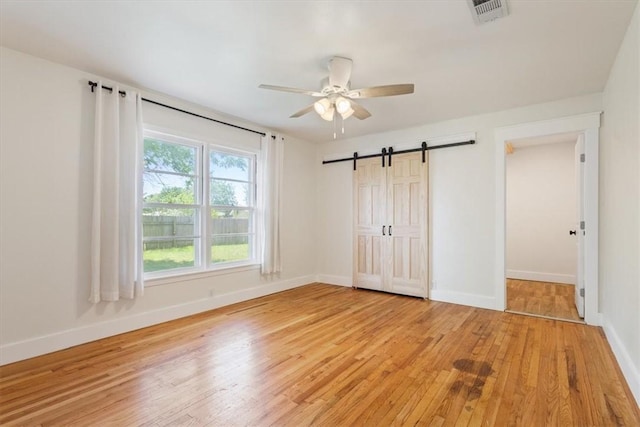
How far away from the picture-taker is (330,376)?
2.42 metres

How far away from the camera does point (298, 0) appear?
2107 millimetres

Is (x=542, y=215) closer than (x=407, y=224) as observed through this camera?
No

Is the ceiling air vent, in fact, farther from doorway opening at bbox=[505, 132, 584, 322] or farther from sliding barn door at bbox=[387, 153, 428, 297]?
doorway opening at bbox=[505, 132, 584, 322]

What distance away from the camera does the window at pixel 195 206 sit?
12.3ft

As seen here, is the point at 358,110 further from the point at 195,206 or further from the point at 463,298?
the point at 463,298

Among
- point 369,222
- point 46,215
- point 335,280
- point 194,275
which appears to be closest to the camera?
point 46,215

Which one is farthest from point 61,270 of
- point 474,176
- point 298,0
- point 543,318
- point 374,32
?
point 543,318

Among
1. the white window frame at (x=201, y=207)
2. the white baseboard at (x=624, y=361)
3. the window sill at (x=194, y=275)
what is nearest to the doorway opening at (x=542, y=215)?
the white baseboard at (x=624, y=361)

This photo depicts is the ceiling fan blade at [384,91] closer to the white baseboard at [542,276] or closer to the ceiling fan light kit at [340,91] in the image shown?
the ceiling fan light kit at [340,91]

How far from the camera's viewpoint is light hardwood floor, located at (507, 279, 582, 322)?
4027mm

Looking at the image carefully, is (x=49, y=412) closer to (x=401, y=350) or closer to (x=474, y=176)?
(x=401, y=350)

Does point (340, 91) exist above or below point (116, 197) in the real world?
above

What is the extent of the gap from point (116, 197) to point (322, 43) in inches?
101

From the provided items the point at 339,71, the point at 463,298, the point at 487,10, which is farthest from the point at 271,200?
the point at 487,10
